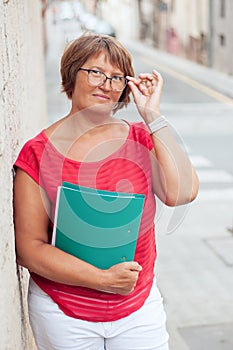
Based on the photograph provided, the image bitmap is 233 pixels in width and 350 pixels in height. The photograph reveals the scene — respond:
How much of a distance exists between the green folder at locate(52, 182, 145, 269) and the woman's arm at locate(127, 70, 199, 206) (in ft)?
0.48

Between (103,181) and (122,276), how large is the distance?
0.29 m

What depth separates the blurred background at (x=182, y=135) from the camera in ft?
7.53

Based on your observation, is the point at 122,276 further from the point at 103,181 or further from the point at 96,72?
the point at 96,72

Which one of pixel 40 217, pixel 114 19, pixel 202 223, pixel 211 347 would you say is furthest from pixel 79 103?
pixel 114 19

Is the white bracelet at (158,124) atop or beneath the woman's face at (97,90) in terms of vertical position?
beneath

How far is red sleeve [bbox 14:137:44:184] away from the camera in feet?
6.98

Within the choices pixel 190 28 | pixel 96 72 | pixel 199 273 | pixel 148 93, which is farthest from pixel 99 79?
pixel 190 28

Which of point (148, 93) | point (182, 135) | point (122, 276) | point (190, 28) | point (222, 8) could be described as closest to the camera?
point (122, 276)

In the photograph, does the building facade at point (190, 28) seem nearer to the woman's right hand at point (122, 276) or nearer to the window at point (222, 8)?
the window at point (222, 8)

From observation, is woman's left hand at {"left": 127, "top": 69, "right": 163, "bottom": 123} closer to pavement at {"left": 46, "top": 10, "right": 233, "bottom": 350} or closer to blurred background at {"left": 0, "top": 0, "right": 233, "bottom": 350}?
blurred background at {"left": 0, "top": 0, "right": 233, "bottom": 350}

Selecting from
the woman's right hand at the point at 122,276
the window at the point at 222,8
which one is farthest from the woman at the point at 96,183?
the window at the point at 222,8

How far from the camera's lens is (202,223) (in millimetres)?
Result: 7453

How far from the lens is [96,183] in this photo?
214cm

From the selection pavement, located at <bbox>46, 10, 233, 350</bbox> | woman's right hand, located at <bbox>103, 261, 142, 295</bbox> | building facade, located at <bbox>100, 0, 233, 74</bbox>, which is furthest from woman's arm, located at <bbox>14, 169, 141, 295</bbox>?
building facade, located at <bbox>100, 0, 233, 74</bbox>
